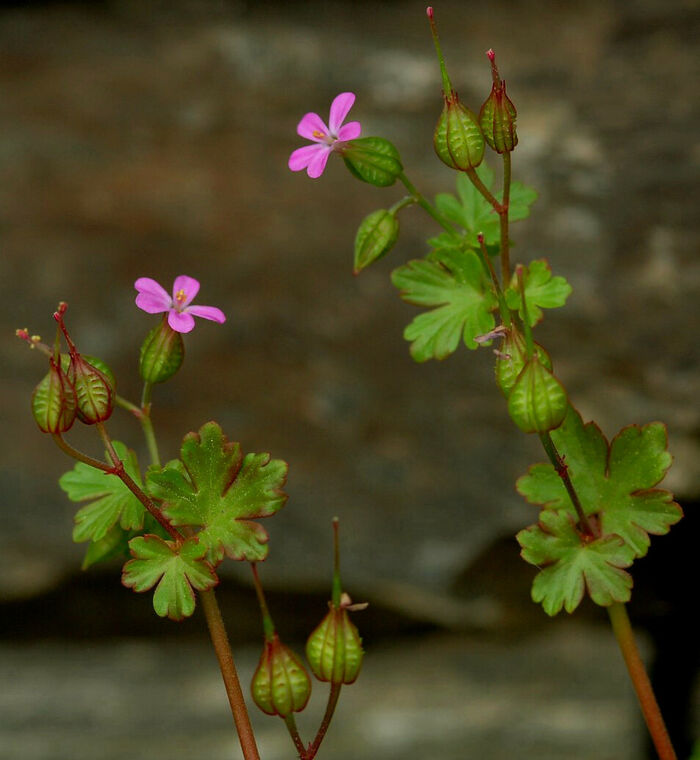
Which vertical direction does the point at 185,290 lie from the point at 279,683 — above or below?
above

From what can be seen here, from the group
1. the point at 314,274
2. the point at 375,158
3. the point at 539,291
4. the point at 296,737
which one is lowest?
the point at 296,737

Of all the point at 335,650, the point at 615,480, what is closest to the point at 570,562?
the point at 615,480

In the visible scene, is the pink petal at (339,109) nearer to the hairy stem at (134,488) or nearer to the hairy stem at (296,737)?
the hairy stem at (134,488)

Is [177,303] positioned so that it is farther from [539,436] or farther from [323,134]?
[539,436]

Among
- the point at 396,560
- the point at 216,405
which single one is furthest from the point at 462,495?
the point at 216,405

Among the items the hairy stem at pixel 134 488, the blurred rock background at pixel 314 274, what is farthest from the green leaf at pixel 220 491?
the blurred rock background at pixel 314 274

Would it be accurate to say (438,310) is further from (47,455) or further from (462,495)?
(47,455)
